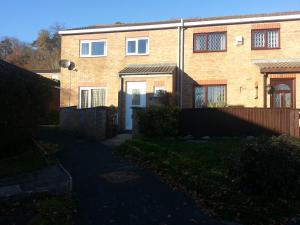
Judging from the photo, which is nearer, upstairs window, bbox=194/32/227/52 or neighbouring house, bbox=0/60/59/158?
neighbouring house, bbox=0/60/59/158

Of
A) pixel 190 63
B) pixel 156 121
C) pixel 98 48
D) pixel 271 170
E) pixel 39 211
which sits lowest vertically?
pixel 39 211

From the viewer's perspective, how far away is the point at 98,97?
26625 millimetres

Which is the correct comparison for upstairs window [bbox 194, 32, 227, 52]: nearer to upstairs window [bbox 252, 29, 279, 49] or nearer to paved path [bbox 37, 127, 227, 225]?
upstairs window [bbox 252, 29, 279, 49]

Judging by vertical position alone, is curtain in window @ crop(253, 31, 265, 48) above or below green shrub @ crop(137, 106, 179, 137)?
above

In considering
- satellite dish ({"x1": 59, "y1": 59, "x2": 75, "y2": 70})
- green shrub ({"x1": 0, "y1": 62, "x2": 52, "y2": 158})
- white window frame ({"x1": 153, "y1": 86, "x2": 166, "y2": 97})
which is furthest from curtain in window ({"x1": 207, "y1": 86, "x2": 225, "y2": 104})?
green shrub ({"x1": 0, "y1": 62, "x2": 52, "y2": 158})

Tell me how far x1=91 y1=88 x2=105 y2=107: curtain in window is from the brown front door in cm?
970

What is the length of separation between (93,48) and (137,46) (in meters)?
2.82

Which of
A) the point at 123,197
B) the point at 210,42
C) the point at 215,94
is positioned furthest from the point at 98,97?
the point at 123,197

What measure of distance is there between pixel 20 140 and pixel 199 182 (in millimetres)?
6152

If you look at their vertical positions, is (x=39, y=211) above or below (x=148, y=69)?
below

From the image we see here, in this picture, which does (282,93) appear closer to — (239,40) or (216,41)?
(239,40)

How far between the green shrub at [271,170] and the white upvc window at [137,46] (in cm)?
1735

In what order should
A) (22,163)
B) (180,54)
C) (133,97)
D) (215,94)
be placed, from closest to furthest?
(22,163), (215,94), (133,97), (180,54)

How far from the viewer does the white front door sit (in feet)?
80.0
